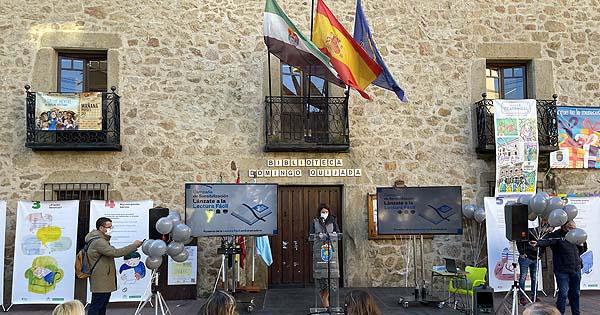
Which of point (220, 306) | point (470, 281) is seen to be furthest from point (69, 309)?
point (470, 281)

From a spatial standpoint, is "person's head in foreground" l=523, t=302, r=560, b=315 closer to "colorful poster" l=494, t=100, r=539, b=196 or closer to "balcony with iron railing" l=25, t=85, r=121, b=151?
"colorful poster" l=494, t=100, r=539, b=196

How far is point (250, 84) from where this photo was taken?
10.1 metres

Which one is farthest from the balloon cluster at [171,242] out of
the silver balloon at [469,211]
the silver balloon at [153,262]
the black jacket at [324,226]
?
the silver balloon at [469,211]

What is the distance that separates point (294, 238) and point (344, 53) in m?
3.42

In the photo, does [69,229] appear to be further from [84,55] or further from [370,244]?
[370,244]

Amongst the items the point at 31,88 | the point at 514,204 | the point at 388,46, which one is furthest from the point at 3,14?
the point at 514,204

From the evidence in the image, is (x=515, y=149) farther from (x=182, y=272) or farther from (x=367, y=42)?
(x=182, y=272)

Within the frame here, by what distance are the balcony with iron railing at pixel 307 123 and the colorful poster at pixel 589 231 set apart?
13.9 feet

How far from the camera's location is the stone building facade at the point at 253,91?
9.77 metres

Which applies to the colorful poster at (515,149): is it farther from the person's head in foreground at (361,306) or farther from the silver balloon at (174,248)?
the person's head in foreground at (361,306)

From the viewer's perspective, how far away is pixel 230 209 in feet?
25.7

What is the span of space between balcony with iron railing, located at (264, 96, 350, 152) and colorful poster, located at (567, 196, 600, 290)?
4.22m

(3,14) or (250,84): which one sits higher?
(3,14)

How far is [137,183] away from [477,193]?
241 inches
